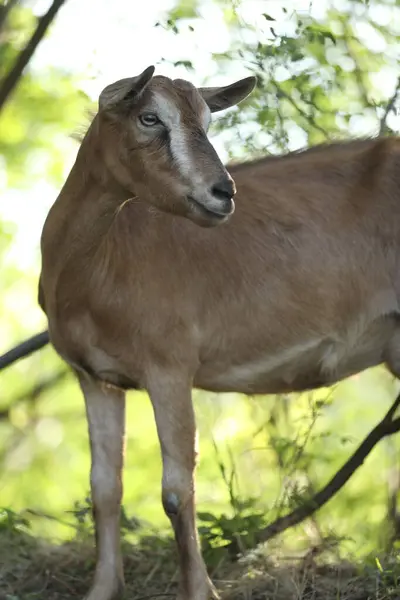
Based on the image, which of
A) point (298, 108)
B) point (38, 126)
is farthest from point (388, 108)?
point (38, 126)

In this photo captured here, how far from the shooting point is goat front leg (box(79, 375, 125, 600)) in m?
6.33

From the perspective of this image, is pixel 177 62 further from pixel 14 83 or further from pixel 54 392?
pixel 54 392

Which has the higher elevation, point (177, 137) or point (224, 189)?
point (177, 137)

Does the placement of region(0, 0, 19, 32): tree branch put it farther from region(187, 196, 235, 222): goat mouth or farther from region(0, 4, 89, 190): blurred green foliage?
region(0, 4, 89, 190): blurred green foliage

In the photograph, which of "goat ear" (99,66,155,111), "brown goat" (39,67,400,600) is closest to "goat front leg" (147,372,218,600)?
"brown goat" (39,67,400,600)

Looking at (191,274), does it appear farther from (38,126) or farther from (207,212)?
(38,126)

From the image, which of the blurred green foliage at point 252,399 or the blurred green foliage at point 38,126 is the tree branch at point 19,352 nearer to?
the blurred green foliage at point 252,399

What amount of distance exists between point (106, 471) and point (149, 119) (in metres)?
2.08

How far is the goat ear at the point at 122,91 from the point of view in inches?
206

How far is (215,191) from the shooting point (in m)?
5.18

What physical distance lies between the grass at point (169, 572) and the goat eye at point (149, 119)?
100 inches

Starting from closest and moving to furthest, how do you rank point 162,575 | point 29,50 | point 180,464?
point 180,464 < point 29,50 < point 162,575

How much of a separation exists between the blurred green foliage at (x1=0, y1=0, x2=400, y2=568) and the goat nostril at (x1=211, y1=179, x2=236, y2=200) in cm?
158

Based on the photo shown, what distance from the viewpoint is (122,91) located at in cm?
537
